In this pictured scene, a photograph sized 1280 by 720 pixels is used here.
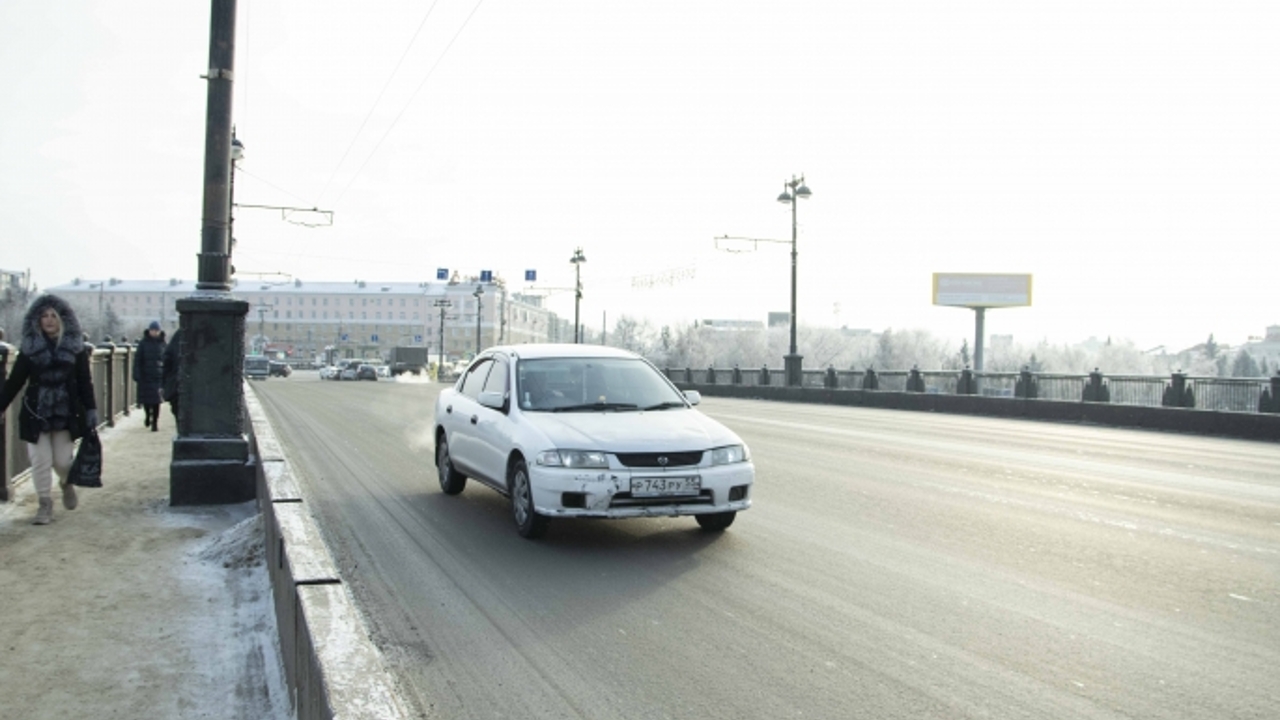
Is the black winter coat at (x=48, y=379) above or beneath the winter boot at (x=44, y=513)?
above

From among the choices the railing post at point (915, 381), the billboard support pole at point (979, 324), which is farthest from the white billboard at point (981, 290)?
the railing post at point (915, 381)

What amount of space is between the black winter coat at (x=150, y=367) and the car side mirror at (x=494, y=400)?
1025cm

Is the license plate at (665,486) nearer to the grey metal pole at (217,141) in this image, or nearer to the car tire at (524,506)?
the car tire at (524,506)

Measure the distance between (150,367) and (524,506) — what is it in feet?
38.7

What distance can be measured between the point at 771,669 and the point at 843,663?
A: 35 cm

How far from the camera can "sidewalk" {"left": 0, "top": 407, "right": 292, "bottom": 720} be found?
4496 millimetres

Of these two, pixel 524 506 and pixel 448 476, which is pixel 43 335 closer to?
Result: pixel 448 476

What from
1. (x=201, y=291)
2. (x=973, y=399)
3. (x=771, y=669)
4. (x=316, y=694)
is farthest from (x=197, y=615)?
(x=973, y=399)

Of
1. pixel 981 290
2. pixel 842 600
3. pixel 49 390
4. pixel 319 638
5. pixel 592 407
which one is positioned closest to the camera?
pixel 319 638

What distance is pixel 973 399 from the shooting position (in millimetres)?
28703

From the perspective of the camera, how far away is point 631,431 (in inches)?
302

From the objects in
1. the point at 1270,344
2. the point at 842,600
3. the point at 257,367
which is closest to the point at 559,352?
the point at 842,600

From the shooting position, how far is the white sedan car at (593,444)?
7340 millimetres

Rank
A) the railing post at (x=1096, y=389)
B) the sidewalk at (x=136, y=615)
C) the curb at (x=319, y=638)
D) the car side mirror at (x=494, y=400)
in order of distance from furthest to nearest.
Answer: the railing post at (x=1096, y=389) < the car side mirror at (x=494, y=400) < the sidewalk at (x=136, y=615) < the curb at (x=319, y=638)
